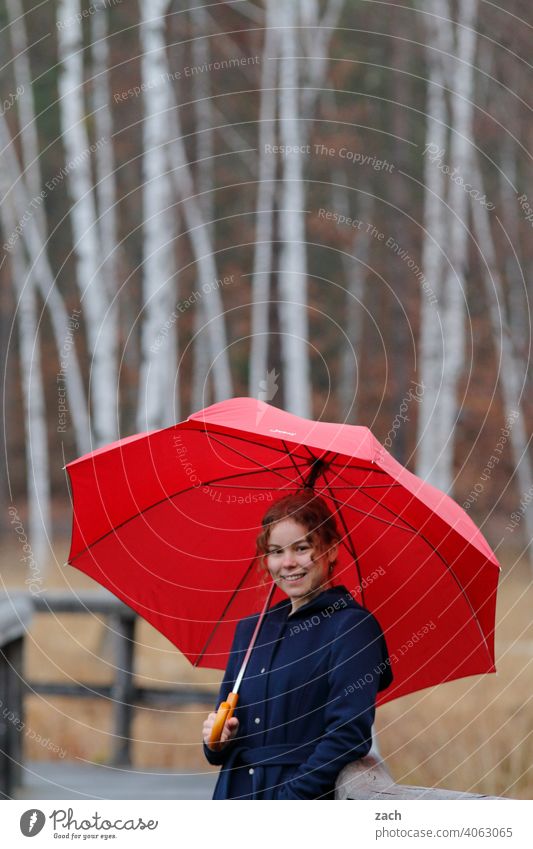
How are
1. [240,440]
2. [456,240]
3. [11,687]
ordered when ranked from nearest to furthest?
[240,440] → [11,687] → [456,240]

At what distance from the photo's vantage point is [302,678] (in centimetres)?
253

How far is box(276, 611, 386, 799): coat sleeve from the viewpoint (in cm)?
241

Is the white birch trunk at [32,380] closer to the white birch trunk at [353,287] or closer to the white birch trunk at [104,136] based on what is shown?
the white birch trunk at [104,136]

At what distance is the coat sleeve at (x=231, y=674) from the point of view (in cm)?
260

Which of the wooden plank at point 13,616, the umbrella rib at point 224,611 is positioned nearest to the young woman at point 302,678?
the umbrella rib at point 224,611

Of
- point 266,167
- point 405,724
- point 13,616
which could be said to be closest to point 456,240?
point 266,167

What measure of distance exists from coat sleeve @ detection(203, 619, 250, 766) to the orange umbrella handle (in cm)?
3

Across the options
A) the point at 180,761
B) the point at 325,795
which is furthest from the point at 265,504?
the point at 180,761

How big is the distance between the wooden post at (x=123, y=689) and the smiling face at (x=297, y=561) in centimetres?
371

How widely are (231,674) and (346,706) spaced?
33 centimetres

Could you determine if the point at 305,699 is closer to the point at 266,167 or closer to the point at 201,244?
the point at 266,167

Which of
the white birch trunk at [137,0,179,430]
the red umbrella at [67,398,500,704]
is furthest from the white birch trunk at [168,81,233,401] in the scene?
the red umbrella at [67,398,500,704]

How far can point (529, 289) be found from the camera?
1656cm

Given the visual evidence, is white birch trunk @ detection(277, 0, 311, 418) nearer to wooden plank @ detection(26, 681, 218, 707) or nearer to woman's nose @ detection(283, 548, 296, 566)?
wooden plank @ detection(26, 681, 218, 707)
